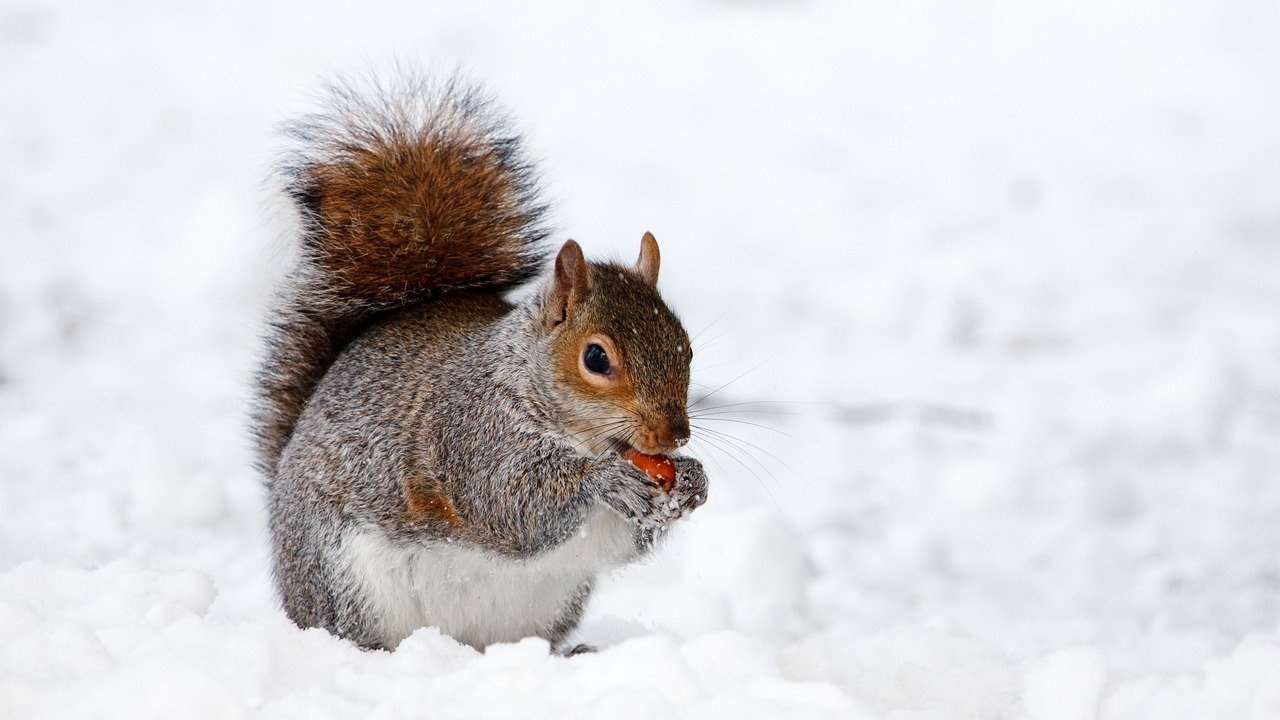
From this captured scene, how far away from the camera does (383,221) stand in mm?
2217

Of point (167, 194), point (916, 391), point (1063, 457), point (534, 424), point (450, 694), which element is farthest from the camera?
point (167, 194)

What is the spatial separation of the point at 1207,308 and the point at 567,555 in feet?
8.39

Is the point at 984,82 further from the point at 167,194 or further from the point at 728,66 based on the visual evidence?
the point at 167,194

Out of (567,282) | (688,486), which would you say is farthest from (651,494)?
(567,282)

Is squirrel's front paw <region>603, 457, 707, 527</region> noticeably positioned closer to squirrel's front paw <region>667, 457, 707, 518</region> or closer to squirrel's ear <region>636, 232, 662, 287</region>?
squirrel's front paw <region>667, 457, 707, 518</region>

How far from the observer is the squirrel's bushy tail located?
2.22 meters

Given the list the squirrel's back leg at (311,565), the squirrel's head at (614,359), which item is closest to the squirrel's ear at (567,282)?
the squirrel's head at (614,359)

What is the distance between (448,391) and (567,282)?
257 millimetres

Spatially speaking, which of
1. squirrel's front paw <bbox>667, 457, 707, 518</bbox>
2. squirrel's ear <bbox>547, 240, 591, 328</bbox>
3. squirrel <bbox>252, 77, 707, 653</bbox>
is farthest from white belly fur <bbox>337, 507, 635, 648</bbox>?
squirrel's ear <bbox>547, 240, 591, 328</bbox>

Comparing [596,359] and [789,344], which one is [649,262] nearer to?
[596,359]

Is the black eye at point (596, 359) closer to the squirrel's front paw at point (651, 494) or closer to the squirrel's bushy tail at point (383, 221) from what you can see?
the squirrel's front paw at point (651, 494)

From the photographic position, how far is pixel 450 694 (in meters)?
1.52

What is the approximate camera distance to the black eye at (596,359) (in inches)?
74.1

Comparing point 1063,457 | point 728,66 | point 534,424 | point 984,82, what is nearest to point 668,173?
point 728,66
